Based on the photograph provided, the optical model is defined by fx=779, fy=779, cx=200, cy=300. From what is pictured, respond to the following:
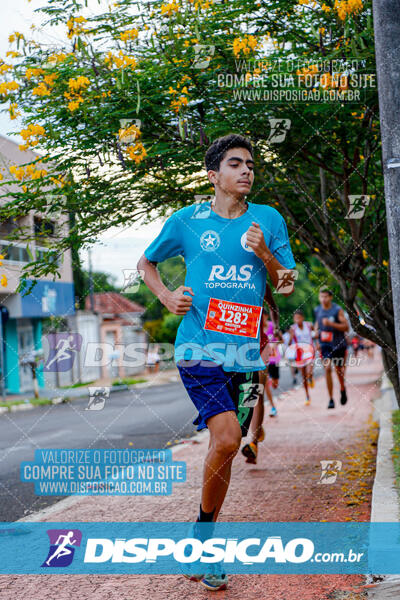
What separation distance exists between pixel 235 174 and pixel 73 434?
8.06 meters

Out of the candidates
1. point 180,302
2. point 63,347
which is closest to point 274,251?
point 180,302

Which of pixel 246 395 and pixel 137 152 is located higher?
pixel 137 152

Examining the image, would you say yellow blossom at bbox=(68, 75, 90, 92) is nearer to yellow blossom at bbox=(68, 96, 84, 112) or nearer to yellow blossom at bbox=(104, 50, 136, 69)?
yellow blossom at bbox=(68, 96, 84, 112)

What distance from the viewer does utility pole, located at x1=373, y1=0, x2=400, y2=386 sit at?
2.88m

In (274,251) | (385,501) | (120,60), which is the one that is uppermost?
(120,60)

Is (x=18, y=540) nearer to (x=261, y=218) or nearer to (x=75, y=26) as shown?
(x=261, y=218)

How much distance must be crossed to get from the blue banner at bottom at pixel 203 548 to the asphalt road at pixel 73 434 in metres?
1.09

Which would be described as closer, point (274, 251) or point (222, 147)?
point (274, 251)

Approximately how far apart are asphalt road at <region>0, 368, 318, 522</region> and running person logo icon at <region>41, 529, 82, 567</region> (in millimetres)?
955

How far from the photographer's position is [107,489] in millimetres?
6430

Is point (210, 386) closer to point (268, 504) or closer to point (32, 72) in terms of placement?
point (268, 504)

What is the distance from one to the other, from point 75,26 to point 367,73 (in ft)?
6.28

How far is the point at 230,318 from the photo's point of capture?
3.61 metres

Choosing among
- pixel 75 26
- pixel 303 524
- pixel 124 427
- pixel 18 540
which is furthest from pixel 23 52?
pixel 124 427
